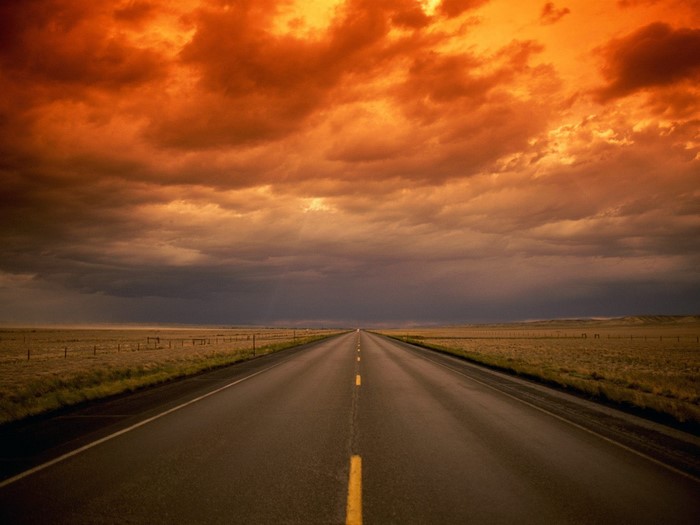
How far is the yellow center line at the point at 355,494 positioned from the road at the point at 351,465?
0.07 feet

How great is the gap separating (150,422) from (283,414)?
2.66 metres

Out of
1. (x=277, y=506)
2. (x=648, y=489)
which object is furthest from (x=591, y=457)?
(x=277, y=506)

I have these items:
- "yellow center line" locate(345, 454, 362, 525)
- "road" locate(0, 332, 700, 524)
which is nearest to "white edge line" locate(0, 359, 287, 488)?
"road" locate(0, 332, 700, 524)

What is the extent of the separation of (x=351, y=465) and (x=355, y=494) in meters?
1.02

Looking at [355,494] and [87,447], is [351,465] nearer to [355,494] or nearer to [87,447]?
[355,494]

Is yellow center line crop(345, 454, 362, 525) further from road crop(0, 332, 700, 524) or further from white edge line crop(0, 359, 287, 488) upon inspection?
white edge line crop(0, 359, 287, 488)

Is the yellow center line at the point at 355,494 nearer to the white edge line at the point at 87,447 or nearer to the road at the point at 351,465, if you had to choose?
the road at the point at 351,465

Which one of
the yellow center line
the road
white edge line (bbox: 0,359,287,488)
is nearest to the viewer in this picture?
the yellow center line

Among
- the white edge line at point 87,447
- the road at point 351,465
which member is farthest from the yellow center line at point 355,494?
the white edge line at point 87,447

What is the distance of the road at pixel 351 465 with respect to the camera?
4.15 meters

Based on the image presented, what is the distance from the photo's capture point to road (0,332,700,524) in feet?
13.6

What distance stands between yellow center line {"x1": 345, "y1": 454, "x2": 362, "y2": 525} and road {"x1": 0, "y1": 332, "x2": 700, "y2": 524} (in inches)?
0.8

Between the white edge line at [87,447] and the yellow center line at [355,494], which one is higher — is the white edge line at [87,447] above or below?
below

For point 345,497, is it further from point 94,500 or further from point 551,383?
point 551,383
